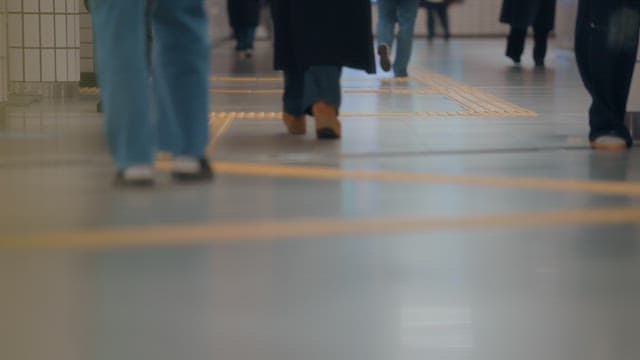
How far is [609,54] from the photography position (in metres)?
5.20

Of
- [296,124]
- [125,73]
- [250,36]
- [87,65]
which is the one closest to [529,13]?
[250,36]

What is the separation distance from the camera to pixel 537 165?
461 cm

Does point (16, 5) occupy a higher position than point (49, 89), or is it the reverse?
point (16, 5)

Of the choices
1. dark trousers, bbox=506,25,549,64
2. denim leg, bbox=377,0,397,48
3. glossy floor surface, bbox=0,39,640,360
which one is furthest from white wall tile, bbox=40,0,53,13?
dark trousers, bbox=506,25,549,64

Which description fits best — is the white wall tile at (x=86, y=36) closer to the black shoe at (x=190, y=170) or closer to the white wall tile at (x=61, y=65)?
the white wall tile at (x=61, y=65)

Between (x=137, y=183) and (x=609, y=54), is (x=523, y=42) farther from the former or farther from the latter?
(x=137, y=183)

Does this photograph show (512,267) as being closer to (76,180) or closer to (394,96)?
(76,180)

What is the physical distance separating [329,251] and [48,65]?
5358mm

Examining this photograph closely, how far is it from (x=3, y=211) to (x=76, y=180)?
0.63 metres

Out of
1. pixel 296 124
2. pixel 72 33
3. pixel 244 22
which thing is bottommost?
pixel 244 22

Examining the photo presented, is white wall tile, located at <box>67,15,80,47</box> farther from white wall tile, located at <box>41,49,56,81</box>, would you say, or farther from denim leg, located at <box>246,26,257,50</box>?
denim leg, located at <box>246,26,257,50</box>

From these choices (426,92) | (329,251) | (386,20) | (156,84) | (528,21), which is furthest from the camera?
(528,21)

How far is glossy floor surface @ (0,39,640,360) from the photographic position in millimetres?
2238

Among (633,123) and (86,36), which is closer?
(633,123)
